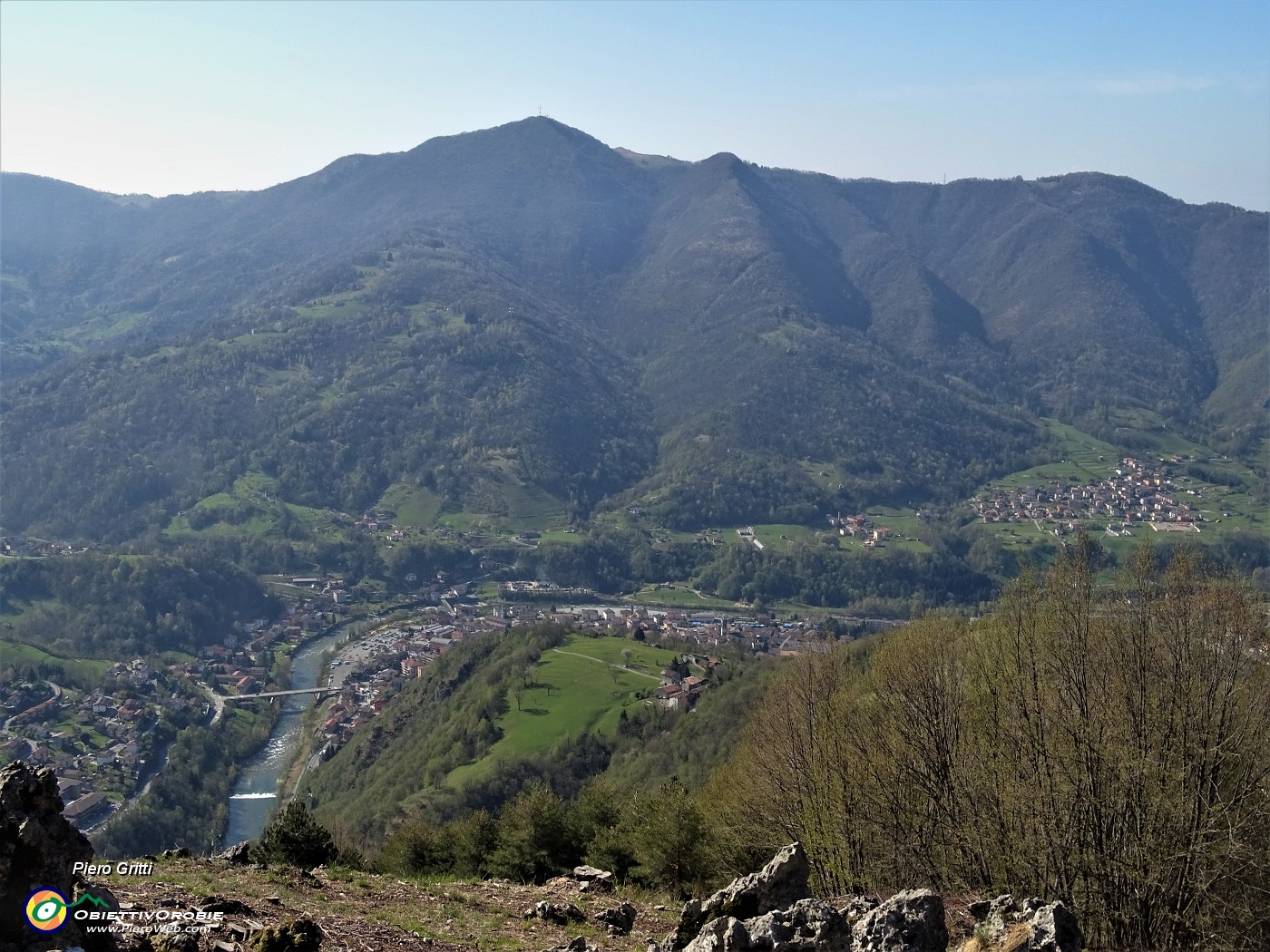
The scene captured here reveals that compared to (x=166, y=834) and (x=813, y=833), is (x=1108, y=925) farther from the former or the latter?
(x=166, y=834)

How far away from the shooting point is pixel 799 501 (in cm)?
15488

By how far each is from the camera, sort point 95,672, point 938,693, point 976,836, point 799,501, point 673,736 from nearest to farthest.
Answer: point 976,836, point 938,693, point 673,736, point 95,672, point 799,501

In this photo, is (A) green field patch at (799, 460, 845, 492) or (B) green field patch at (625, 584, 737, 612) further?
(A) green field patch at (799, 460, 845, 492)

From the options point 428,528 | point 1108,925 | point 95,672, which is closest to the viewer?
point 1108,925

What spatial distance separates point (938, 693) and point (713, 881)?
888 cm

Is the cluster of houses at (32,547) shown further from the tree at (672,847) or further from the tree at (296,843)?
the tree at (672,847)

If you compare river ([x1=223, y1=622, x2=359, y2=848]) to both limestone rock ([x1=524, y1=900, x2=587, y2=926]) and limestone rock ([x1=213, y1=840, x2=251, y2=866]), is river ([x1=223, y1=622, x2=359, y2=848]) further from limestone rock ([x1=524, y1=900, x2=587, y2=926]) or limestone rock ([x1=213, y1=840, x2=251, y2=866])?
limestone rock ([x1=524, y1=900, x2=587, y2=926])

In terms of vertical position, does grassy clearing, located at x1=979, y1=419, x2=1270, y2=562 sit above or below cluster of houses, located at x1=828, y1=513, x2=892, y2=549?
above

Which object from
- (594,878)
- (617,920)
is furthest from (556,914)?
(594,878)

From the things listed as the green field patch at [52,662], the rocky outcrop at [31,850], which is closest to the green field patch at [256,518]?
the green field patch at [52,662]

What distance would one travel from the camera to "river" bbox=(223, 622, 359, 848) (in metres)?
56.5

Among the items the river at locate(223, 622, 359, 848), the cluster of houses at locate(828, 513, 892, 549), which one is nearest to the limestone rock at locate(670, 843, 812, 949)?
the river at locate(223, 622, 359, 848)

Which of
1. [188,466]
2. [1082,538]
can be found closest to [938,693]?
[1082,538]

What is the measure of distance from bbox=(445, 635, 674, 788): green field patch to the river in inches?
537
